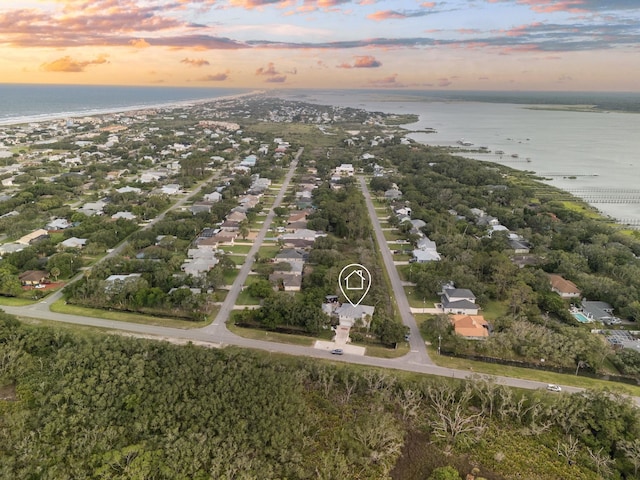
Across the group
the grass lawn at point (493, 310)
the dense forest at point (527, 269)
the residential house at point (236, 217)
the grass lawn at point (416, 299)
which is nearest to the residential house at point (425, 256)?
the dense forest at point (527, 269)

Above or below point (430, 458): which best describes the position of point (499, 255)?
above

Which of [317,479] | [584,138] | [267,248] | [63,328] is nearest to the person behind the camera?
[317,479]

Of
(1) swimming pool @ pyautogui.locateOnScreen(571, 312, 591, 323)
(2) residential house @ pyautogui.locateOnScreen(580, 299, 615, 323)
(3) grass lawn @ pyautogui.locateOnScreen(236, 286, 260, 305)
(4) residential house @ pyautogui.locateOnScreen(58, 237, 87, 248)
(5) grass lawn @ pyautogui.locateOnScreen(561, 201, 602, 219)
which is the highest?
(2) residential house @ pyautogui.locateOnScreen(580, 299, 615, 323)

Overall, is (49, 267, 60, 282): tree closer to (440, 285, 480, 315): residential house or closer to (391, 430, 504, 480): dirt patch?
(391, 430, 504, 480): dirt patch

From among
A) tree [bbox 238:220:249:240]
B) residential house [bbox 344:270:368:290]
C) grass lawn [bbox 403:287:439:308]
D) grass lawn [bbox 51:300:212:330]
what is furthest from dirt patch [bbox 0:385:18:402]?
grass lawn [bbox 403:287:439:308]

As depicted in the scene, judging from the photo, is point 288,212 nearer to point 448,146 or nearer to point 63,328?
point 63,328

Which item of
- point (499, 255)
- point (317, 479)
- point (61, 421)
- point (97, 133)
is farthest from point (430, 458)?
point (97, 133)
